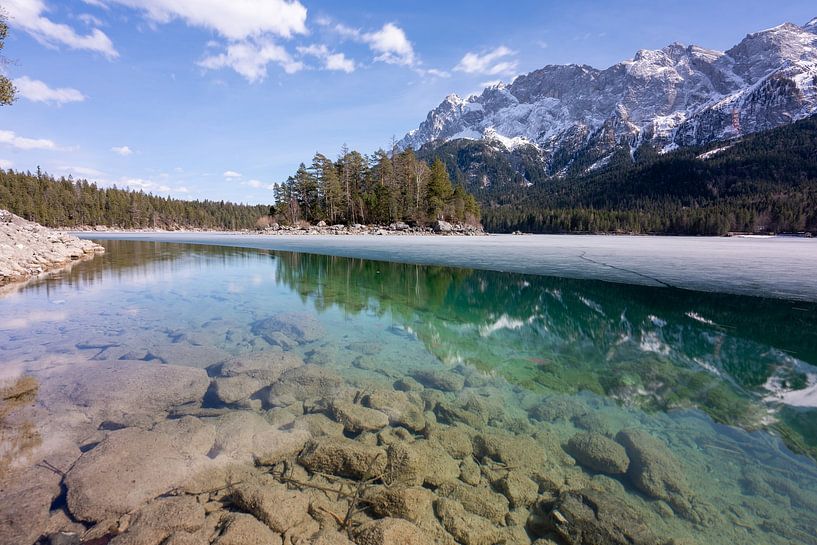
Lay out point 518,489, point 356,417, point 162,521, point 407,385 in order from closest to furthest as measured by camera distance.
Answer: point 162,521, point 518,489, point 356,417, point 407,385

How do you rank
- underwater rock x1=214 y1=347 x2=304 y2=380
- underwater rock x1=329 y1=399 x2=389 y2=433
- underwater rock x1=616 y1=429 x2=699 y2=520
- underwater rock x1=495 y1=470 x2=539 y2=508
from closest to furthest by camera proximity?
underwater rock x1=495 y1=470 x2=539 y2=508
underwater rock x1=616 y1=429 x2=699 y2=520
underwater rock x1=329 y1=399 x2=389 y2=433
underwater rock x1=214 y1=347 x2=304 y2=380

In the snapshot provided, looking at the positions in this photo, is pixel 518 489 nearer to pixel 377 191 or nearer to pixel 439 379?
pixel 439 379

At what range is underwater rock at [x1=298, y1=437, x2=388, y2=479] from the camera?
395 cm

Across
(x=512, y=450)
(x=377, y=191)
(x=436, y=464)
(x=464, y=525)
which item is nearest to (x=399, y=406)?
(x=436, y=464)

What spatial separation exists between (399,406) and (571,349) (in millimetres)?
4923

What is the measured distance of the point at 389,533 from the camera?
9.95ft

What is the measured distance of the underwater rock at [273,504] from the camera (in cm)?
317

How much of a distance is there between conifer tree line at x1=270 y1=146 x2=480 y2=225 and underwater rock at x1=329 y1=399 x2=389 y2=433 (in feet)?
182

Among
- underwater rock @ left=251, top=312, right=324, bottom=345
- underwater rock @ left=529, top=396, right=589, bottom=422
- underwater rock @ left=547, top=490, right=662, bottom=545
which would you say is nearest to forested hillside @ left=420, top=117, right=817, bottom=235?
underwater rock @ left=251, top=312, right=324, bottom=345

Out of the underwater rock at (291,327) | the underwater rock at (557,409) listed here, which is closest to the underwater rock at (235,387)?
the underwater rock at (291,327)

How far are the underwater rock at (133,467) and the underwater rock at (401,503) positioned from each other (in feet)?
6.24

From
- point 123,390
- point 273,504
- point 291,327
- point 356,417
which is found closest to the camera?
point 273,504

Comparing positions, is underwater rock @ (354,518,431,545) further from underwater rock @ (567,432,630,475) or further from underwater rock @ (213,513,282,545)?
underwater rock @ (567,432,630,475)

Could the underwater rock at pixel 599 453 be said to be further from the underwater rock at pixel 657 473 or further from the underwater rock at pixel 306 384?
the underwater rock at pixel 306 384
